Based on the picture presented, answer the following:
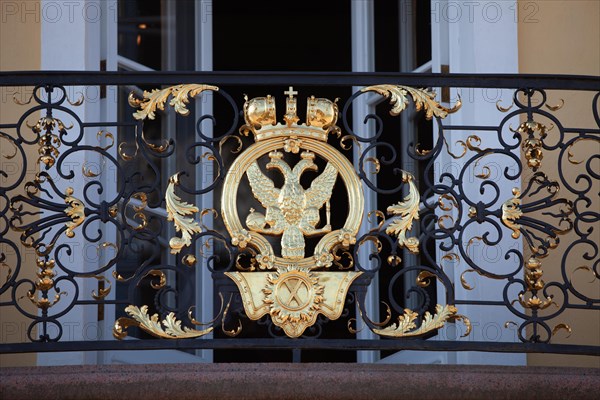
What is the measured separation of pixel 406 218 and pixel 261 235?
2.07 feet

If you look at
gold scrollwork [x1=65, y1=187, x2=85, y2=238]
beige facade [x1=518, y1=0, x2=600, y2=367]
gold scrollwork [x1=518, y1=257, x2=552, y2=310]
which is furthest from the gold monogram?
beige facade [x1=518, y1=0, x2=600, y2=367]

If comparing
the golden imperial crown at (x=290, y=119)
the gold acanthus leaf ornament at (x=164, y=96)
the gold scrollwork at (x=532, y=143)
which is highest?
the gold acanthus leaf ornament at (x=164, y=96)

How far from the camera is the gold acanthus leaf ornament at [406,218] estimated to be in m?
6.74

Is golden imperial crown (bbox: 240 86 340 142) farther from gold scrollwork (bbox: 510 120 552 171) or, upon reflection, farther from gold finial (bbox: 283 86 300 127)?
gold scrollwork (bbox: 510 120 552 171)

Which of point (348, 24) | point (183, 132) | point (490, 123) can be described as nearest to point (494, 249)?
point (490, 123)

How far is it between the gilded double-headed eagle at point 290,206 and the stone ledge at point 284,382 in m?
0.54

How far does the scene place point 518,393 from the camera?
257 inches

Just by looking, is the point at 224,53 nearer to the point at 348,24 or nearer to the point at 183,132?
the point at 348,24

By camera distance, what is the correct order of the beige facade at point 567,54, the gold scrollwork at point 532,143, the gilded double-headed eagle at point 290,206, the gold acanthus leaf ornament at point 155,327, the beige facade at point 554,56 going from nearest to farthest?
the gold acanthus leaf ornament at point 155,327, the gilded double-headed eagle at point 290,206, the gold scrollwork at point 532,143, the beige facade at point 554,56, the beige facade at point 567,54

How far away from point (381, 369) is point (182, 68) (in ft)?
8.75

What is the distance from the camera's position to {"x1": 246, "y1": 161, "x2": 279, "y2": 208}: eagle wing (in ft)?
22.1

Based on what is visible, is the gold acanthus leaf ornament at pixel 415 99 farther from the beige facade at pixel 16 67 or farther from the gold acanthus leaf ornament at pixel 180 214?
the beige facade at pixel 16 67

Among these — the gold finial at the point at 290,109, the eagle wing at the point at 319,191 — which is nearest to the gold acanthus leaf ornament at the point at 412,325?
the eagle wing at the point at 319,191

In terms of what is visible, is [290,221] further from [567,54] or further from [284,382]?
[567,54]
